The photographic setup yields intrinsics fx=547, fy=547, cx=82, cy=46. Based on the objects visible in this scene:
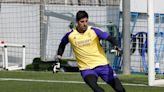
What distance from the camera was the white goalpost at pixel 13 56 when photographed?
2022cm

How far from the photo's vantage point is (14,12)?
71.9 feet

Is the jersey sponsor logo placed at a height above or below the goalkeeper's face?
below

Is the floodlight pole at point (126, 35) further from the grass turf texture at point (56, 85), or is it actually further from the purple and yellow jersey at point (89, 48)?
the purple and yellow jersey at point (89, 48)

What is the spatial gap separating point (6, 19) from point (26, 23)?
854 millimetres

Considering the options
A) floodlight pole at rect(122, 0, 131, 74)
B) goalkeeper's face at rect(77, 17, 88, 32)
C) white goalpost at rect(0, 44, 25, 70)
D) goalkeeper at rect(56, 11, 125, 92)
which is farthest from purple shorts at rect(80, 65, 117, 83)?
white goalpost at rect(0, 44, 25, 70)

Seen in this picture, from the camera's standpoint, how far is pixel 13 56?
2200cm

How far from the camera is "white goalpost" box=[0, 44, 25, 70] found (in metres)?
20.2

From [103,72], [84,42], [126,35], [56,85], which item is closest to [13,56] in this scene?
[126,35]

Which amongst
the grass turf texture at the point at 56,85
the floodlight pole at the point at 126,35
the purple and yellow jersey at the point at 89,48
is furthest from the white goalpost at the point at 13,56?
the purple and yellow jersey at the point at 89,48

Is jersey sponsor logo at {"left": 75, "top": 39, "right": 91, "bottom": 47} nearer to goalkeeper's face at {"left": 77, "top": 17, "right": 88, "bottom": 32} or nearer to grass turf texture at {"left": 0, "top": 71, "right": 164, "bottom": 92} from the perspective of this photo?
goalkeeper's face at {"left": 77, "top": 17, "right": 88, "bottom": 32}

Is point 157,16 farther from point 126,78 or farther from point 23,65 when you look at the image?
point 23,65

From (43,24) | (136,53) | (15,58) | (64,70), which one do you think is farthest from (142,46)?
(15,58)

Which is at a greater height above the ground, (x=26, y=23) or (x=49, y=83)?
(x=26, y=23)

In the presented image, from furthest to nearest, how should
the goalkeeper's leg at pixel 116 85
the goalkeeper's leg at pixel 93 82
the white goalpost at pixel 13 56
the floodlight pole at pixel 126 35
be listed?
1. the white goalpost at pixel 13 56
2. the floodlight pole at pixel 126 35
3. the goalkeeper's leg at pixel 116 85
4. the goalkeeper's leg at pixel 93 82
